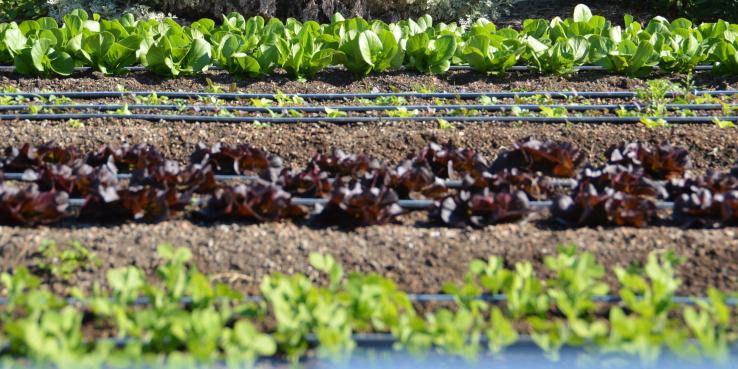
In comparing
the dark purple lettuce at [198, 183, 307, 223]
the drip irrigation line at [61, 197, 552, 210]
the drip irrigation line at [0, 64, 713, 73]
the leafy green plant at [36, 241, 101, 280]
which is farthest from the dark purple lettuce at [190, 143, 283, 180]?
the drip irrigation line at [0, 64, 713, 73]

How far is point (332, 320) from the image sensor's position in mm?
2719

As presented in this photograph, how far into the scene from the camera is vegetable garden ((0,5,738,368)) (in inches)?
110

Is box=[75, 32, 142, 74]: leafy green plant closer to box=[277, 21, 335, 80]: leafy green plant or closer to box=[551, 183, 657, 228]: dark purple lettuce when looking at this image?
box=[277, 21, 335, 80]: leafy green plant

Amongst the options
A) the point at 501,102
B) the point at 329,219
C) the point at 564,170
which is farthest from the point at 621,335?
Answer: the point at 501,102

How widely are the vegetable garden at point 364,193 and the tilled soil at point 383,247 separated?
12 millimetres

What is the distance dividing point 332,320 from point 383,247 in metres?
0.90

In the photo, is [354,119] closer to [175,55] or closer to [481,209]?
[175,55]

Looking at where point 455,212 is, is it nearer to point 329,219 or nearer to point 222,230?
point 329,219

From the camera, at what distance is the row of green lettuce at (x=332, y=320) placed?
262 centimetres

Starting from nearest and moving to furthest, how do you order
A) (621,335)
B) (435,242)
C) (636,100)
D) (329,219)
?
(621,335) → (435,242) → (329,219) → (636,100)

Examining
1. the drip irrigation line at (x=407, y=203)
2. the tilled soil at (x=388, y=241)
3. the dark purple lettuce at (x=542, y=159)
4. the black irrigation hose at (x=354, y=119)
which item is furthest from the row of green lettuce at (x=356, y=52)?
the drip irrigation line at (x=407, y=203)

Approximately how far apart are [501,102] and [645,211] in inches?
85.5

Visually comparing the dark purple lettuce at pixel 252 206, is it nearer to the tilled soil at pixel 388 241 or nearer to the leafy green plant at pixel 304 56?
the tilled soil at pixel 388 241

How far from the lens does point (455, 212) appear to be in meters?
3.89
